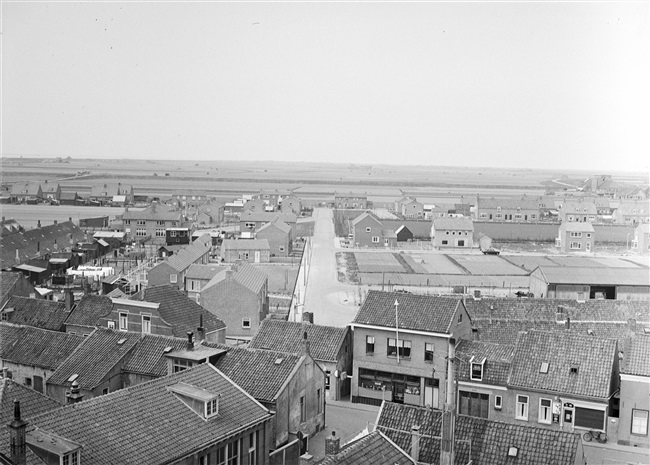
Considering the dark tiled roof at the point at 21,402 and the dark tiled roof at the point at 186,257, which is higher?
the dark tiled roof at the point at 21,402

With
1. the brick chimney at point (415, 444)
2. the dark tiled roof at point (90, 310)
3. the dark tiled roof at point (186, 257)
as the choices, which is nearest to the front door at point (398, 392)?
the brick chimney at point (415, 444)

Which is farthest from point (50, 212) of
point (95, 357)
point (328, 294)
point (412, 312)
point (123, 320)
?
point (412, 312)

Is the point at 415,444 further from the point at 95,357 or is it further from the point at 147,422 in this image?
the point at 95,357

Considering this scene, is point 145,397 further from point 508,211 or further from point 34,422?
point 508,211

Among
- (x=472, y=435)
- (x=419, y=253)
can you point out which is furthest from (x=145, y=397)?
(x=419, y=253)

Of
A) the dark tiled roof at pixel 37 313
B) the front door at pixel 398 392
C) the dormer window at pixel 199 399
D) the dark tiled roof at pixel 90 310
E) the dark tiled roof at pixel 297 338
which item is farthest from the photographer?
the dark tiled roof at pixel 37 313

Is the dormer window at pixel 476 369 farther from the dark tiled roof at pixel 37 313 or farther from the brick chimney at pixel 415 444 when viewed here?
the dark tiled roof at pixel 37 313

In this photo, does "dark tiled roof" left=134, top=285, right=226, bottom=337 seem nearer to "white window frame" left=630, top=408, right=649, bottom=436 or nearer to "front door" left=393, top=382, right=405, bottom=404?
"front door" left=393, top=382, right=405, bottom=404
